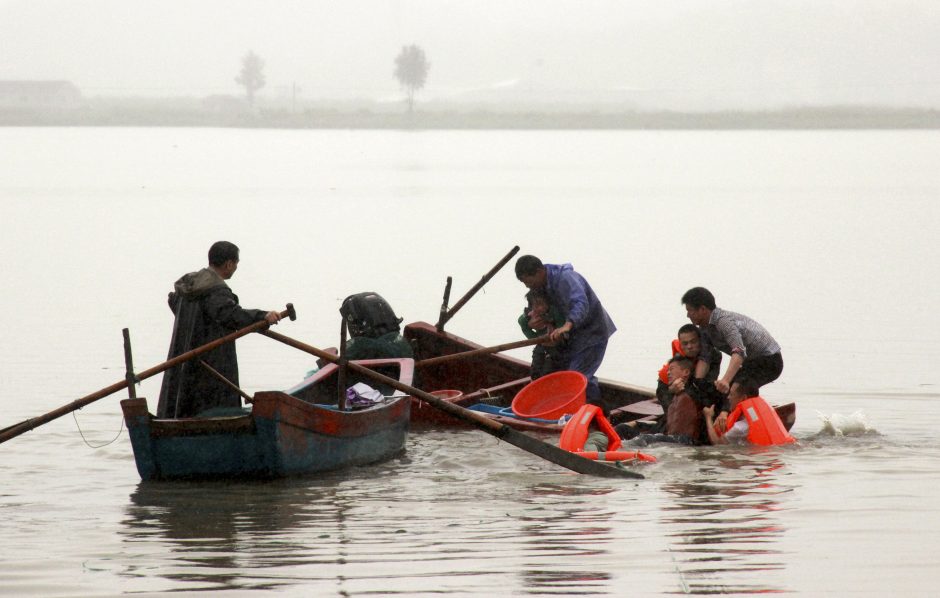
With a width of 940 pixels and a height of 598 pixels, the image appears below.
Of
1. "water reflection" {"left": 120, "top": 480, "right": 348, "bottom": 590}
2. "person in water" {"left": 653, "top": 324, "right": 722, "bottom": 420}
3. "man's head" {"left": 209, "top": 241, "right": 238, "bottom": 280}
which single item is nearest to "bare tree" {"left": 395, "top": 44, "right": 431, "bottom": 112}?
"person in water" {"left": 653, "top": 324, "right": 722, "bottom": 420}

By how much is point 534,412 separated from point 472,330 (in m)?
7.14

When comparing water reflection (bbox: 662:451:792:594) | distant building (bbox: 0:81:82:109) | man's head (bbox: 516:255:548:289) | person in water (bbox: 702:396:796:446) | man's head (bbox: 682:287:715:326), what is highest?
distant building (bbox: 0:81:82:109)

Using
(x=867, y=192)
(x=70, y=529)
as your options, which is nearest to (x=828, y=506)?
(x=70, y=529)

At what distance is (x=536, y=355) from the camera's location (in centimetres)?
1245

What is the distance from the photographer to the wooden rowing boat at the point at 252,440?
30.3ft

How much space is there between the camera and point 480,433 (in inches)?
472

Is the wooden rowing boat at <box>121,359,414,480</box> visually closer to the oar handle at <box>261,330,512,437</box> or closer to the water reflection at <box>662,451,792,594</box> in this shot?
the oar handle at <box>261,330,512,437</box>

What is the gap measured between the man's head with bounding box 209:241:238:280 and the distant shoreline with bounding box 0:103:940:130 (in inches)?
5303

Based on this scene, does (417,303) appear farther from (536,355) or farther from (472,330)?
(536,355)

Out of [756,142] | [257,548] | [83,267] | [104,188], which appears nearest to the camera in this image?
[257,548]

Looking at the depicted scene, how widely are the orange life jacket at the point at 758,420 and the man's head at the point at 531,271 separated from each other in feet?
6.49

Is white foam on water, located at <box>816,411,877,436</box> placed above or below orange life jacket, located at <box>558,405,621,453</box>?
below

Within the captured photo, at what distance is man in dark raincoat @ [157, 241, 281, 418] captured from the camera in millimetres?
9453

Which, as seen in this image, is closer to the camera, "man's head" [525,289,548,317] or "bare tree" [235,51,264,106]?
"man's head" [525,289,548,317]
